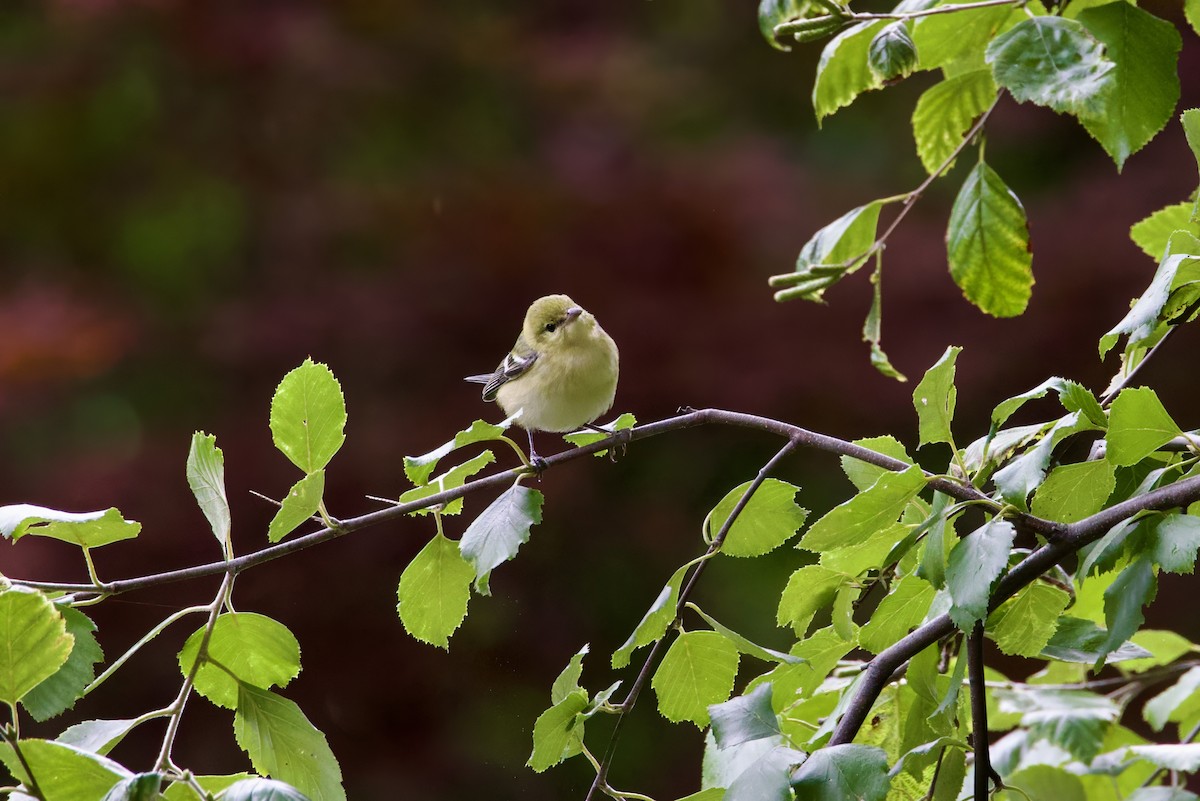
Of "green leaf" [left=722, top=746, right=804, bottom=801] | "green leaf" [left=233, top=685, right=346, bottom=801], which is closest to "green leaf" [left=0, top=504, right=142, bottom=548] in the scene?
"green leaf" [left=233, top=685, right=346, bottom=801]

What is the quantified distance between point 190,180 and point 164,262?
0.83 feet

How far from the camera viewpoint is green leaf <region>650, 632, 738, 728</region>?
873mm

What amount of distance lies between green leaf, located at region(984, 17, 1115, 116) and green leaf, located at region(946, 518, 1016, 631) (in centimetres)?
28

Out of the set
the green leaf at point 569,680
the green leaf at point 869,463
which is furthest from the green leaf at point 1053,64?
the green leaf at point 569,680

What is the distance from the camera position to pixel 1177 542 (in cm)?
70

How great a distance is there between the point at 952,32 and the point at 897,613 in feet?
1.63

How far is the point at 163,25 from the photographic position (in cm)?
335

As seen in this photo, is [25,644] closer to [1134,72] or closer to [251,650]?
[251,650]

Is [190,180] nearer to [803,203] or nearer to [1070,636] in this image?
[803,203]

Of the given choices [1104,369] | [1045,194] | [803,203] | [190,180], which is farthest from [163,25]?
[1104,369]

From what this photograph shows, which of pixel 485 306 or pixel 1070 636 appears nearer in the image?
pixel 1070 636

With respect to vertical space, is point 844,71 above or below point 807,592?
above

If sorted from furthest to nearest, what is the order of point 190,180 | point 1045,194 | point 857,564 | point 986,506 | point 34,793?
point 190,180, point 1045,194, point 857,564, point 986,506, point 34,793

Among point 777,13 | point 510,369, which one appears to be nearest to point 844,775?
point 777,13
